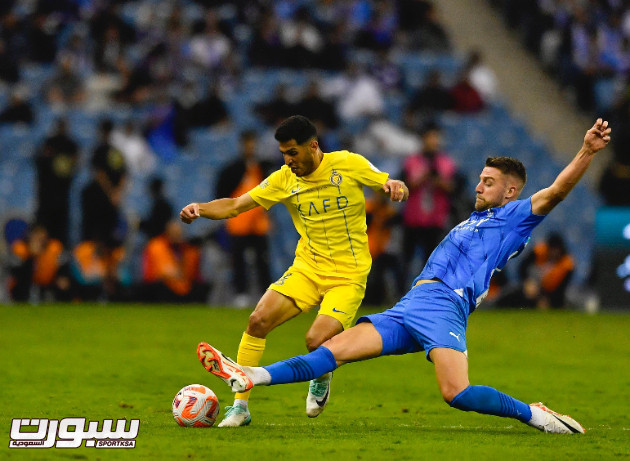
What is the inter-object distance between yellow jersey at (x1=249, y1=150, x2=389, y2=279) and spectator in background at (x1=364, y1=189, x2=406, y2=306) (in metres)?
9.33

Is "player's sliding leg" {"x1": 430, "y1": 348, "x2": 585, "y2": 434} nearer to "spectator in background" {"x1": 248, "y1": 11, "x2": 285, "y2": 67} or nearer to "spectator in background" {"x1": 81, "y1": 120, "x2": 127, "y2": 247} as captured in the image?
"spectator in background" {"x1": 81, "y1": 120, "x2": 127, "y2": 247}

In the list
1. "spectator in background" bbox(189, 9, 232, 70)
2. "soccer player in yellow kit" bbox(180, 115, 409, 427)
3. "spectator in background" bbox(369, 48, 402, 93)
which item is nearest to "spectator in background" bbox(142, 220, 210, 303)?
"spectator in background" bbox(189, 9, 232, 70)

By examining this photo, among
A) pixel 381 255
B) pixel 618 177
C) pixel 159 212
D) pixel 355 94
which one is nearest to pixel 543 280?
pixel 618 177

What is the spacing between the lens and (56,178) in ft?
59.6

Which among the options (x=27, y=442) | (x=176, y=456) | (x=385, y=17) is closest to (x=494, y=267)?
(x=176, y=456)

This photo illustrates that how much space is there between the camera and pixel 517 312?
59.1ft

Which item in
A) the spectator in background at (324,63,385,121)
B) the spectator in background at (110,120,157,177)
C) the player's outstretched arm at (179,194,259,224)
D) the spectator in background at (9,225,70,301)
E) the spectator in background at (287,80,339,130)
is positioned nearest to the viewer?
the player's outstretched arm at (179,194,259,224)

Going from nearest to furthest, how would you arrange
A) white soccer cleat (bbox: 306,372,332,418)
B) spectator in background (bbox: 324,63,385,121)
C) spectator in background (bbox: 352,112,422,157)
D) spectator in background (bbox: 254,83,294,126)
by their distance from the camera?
white soccer cleat (bbox: 306,372,332,418)
spectator in background (bbox: 254,83,294,126)
spectator in background (bbox: 352,112,422,157)
spectator in background (bbox: 324,63,385,121)

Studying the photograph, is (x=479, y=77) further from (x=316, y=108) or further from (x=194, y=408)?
(x=194, y=408)

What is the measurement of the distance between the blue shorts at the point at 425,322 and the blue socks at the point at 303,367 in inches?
15.6

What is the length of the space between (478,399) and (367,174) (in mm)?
2185

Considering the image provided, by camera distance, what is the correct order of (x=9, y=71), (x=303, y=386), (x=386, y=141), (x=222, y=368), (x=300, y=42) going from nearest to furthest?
(x=222, y=368)
(x=303, y=386)
(x=386, y=141)
(x=9, y=71)
(x=300, y=42)

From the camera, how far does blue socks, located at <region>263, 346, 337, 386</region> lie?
744cm

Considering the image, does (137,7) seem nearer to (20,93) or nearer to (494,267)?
(20,93)
